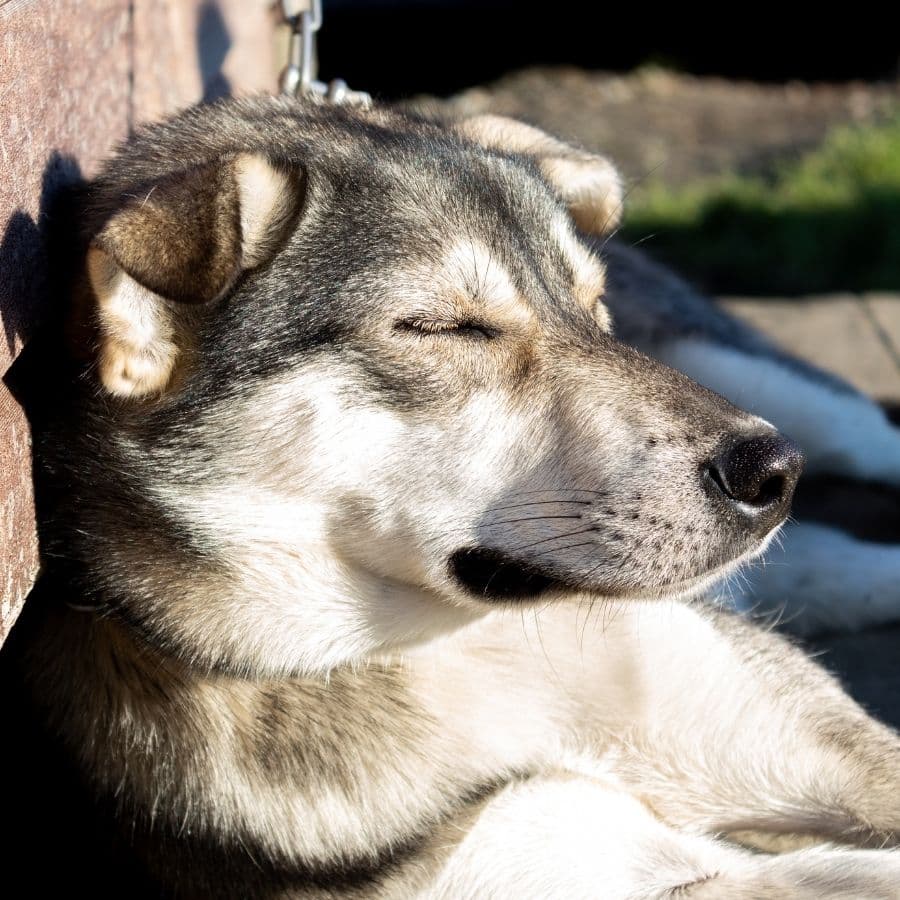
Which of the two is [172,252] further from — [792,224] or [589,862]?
[792,224]

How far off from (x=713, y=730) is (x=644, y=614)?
31 cm

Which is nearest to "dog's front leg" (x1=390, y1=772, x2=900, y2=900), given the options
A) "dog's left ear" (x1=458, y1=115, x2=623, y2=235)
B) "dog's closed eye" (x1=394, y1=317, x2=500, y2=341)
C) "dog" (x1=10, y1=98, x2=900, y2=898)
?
"dog" (x1=10, y1=98, x2=900, y2=898)

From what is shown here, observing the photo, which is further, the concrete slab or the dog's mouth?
the concrete slab

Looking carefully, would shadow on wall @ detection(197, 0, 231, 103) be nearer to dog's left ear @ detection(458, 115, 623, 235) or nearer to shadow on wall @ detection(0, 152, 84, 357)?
dog's left ear @ detection(458, 115, 623, 235)

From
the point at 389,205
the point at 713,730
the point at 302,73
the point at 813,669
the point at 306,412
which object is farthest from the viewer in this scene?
the point at 302,73

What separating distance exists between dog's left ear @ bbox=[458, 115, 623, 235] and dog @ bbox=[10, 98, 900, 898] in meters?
0.49

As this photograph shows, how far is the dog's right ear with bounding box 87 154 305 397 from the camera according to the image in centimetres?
242

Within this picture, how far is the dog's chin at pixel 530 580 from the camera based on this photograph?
264cm

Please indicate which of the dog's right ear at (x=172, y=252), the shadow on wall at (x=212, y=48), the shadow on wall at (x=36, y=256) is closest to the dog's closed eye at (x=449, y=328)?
the dog's right ear at (x=172, y=252)

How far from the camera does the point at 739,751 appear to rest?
303 cm

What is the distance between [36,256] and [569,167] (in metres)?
1.43

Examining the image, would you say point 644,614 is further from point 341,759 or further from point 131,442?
point 131,442

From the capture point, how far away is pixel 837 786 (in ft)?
9.98

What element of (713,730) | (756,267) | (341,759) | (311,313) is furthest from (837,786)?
(756,267)
